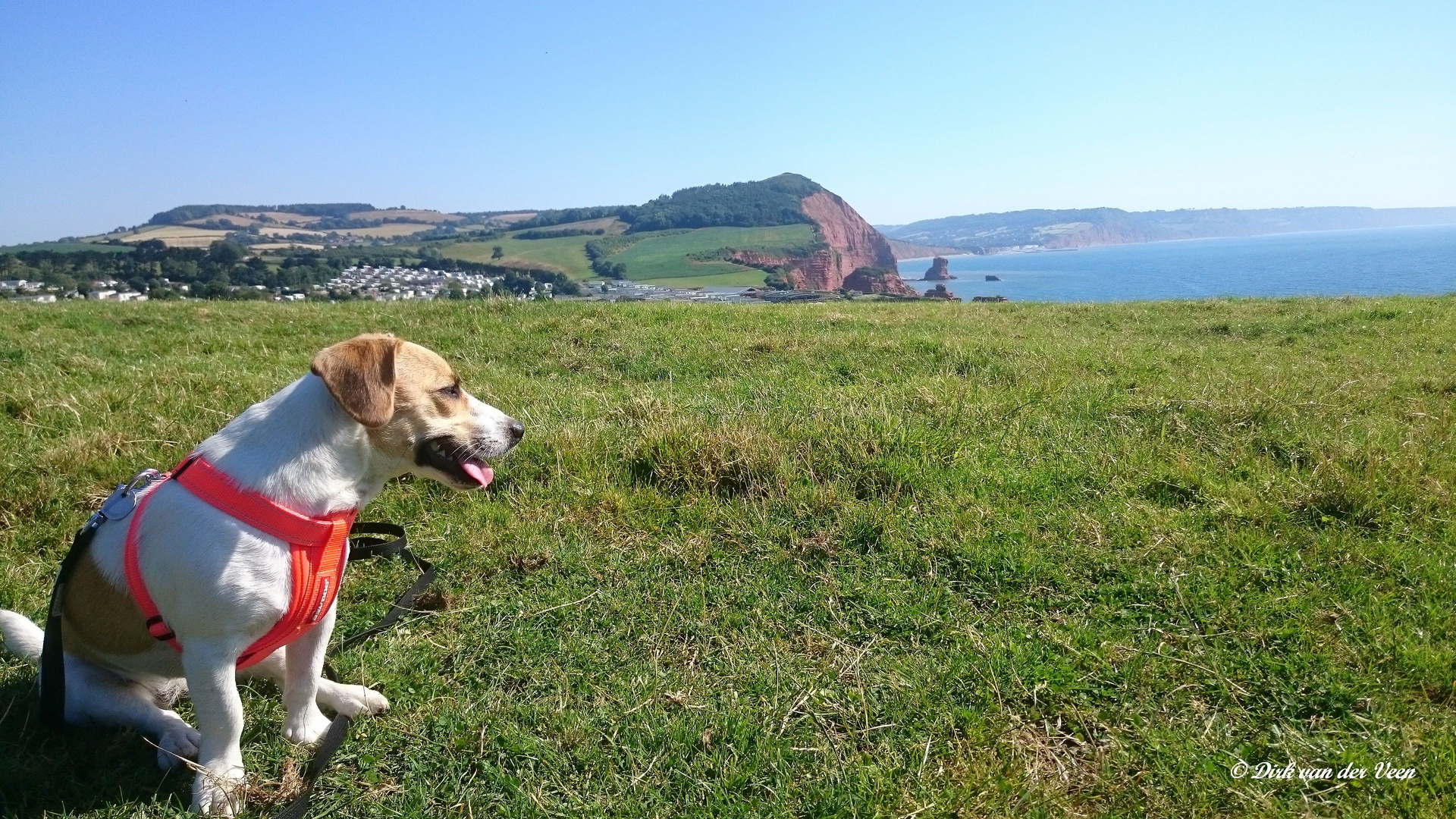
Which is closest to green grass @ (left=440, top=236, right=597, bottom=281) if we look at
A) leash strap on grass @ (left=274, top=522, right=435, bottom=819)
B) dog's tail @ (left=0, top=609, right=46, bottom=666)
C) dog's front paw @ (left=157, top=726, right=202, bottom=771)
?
leash strap on grass @ (left=274, top=522, right=435, bottom=819)

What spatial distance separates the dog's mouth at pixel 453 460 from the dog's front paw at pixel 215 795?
1.33 meters

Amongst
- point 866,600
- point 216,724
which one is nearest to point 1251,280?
point 866,600

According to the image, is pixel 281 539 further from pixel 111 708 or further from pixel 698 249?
pixel 698 249

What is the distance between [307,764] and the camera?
288 centimetres

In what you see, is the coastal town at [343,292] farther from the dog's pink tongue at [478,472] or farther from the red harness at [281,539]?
the red harness at [281,539]

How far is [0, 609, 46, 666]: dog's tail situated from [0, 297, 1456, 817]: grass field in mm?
201

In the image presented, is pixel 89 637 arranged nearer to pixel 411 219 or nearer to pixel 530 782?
pixel 530 782

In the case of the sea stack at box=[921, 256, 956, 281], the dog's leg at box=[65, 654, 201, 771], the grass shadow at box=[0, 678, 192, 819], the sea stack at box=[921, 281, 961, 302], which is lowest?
the grass shadow at box=[0, 678, 192, 819]

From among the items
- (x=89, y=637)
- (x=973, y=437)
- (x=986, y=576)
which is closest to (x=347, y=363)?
(x=89, y=637)

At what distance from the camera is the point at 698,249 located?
83.8 m

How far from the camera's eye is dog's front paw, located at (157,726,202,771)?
2773 millimetres

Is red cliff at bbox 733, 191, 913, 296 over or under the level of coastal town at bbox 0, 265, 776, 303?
over

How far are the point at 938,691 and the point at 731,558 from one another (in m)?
1.46

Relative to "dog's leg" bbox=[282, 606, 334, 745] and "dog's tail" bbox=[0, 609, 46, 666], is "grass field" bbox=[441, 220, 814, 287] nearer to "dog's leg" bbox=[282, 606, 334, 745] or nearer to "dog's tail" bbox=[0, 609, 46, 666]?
"dog's tail" bbox=[0, 609, 46, 666]
